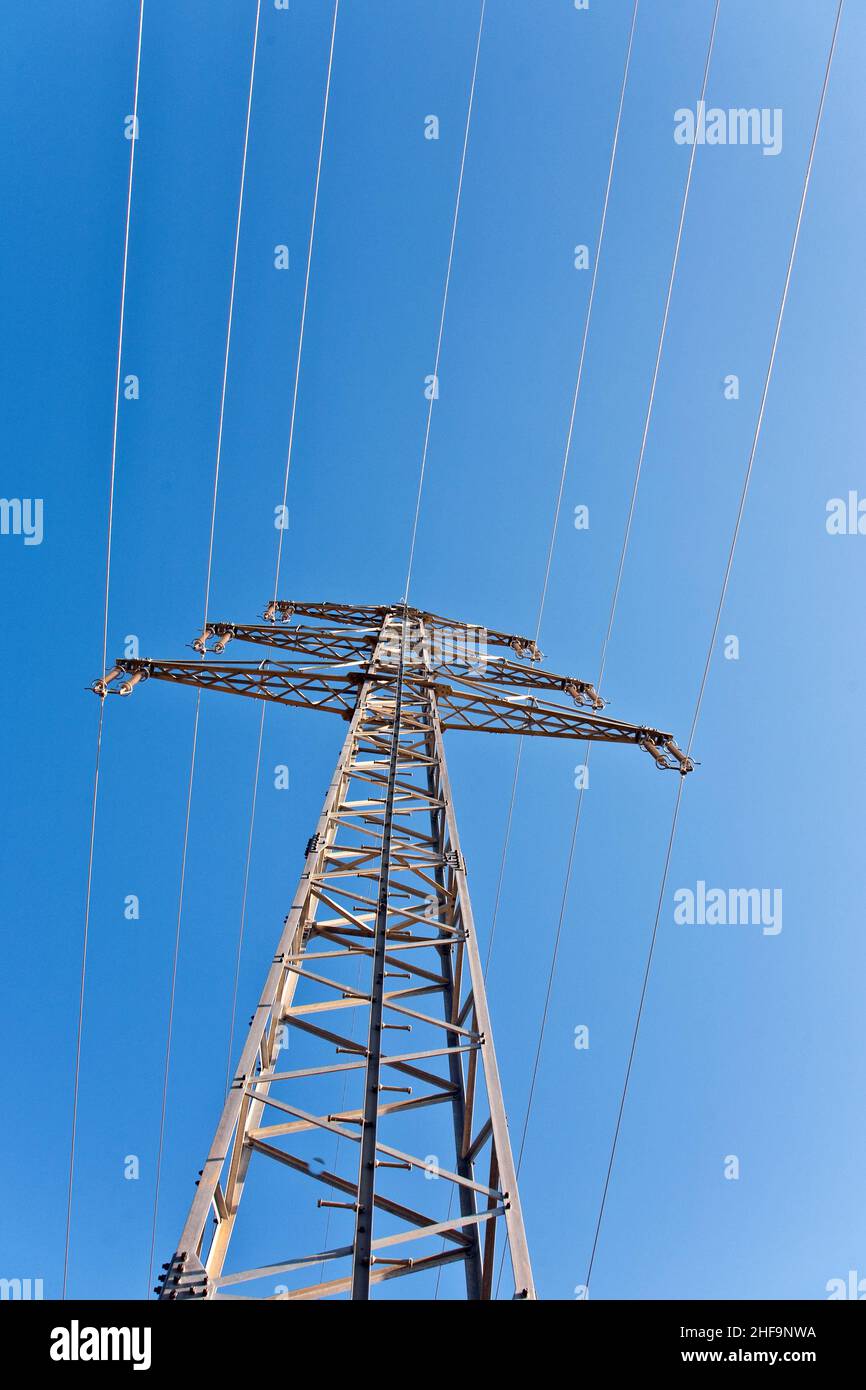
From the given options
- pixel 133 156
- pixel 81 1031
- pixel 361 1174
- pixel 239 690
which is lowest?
pixel 361 1174

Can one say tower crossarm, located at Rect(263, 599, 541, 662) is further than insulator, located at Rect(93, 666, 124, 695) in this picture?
Yes

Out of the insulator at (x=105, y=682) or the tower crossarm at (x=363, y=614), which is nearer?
the insulator at (x=105, y=682)

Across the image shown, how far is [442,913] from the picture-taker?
8484 millimetres

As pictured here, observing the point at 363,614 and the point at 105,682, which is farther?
the point at 363,614

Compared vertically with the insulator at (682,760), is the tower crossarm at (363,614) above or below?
above

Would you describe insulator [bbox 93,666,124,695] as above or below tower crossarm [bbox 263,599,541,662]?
below

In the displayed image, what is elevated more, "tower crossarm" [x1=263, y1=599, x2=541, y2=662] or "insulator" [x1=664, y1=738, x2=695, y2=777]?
"tower crossarm" [x1=263, y1=599, x2=541, y2=662]

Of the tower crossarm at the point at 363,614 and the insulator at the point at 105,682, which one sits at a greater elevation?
the tower crossarm at the point at 363,614
